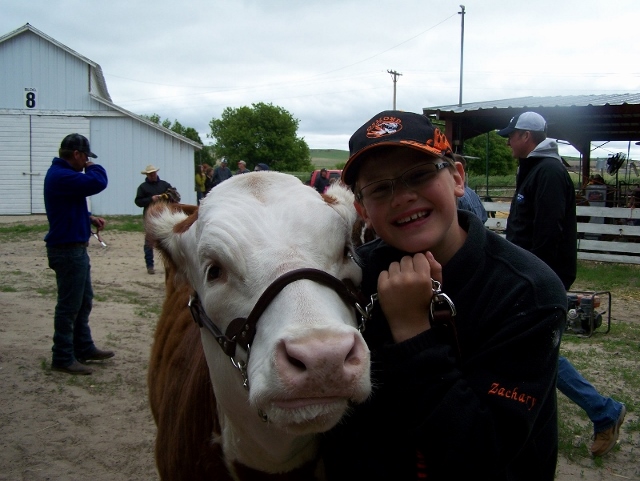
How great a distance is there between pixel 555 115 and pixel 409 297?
13001 mm

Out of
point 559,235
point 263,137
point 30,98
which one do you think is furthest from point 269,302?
point 263,137

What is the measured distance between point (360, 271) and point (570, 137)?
17.0m

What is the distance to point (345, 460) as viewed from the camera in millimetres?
1771

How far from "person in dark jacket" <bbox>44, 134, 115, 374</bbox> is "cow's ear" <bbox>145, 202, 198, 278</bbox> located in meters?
3.30

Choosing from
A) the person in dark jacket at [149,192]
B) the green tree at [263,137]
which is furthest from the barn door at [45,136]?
the green tree at [263,137]

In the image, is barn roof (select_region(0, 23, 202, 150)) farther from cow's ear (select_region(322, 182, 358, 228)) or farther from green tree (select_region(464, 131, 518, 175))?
green tree (select_region(464, 131, 518, 175))

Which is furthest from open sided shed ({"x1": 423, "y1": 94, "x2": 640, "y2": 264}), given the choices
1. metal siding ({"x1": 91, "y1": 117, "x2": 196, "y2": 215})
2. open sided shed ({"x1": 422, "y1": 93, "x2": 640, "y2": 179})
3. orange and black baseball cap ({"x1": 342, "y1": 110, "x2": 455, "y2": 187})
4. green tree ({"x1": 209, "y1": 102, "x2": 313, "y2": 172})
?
green tree ({"x1": 209, "y1": 102, "x2": 313, "y2": 172})

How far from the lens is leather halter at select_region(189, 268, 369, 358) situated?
5.27ft

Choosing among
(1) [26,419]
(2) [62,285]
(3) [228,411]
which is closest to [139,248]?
(2) [62,285]

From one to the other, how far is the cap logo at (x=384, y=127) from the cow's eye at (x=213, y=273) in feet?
2.09

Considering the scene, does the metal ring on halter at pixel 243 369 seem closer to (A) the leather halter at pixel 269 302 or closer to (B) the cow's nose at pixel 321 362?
(A) the leather halter at pixel 269 302

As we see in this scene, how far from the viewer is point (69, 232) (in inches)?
210

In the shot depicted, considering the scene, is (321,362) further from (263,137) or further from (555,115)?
(263,137)

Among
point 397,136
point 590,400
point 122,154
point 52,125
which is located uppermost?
point 52,125
